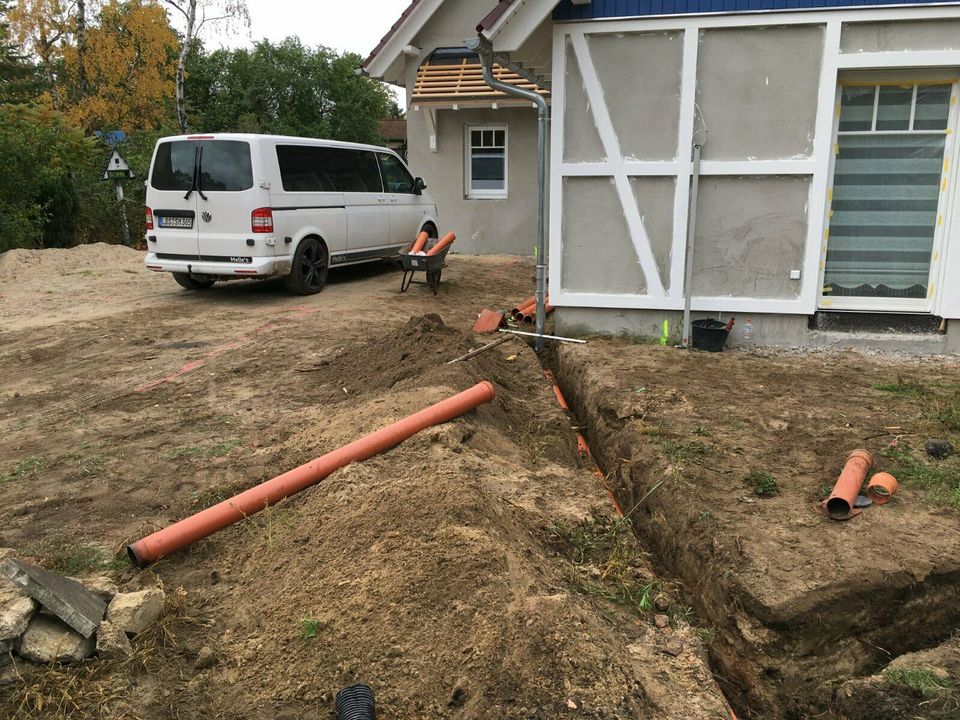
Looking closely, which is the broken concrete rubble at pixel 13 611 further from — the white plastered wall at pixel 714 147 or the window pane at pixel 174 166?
the window pane at pixel 174 166

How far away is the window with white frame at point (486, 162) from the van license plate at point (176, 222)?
25.6 feet

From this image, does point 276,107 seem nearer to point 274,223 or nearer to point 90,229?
point 90,229

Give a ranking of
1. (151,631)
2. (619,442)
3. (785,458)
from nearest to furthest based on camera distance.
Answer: (151,631) → (785,458) → (619,442)

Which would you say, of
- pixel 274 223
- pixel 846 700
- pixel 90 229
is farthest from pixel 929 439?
pixel 90 229

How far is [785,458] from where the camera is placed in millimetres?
4855

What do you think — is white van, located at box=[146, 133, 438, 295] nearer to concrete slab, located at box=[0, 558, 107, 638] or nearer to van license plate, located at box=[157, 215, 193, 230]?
van license plate, located at box=[157, 215, 193, 230]

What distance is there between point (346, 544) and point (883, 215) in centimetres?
678

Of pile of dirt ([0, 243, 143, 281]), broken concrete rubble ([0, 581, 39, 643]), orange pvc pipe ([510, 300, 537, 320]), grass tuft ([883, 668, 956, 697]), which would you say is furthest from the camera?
pile of dirt ([0, 243, 143, 281])

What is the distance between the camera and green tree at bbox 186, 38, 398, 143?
117ft

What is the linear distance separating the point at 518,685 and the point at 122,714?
150 centimetres

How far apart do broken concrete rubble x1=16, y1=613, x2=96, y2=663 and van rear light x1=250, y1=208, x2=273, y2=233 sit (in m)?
7.43

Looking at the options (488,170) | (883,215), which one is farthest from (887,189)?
(488,170)

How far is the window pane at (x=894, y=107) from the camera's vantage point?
24.2 feet

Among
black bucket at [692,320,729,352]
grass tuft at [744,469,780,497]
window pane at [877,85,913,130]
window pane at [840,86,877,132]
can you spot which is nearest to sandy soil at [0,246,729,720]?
grass tuft at [744,469,780,497]
